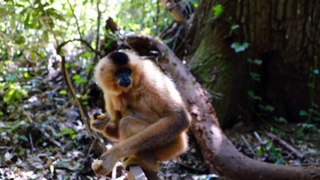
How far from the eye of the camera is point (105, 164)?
13.4 feet

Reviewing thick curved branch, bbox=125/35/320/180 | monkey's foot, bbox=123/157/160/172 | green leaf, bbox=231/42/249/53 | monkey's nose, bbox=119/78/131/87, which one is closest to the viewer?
monkey's foot, bbox=123/157/160/172

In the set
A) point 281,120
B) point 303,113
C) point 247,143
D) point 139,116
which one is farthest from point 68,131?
point 303,113

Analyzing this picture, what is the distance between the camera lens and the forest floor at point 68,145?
18.4ft

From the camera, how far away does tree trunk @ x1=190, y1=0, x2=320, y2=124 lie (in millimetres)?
7129

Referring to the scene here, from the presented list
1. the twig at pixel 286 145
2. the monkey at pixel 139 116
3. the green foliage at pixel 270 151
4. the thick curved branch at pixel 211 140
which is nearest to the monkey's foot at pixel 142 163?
the monkey at pixel 139 116

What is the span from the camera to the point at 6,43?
4.91 meters

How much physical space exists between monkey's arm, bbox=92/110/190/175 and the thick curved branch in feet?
4.11

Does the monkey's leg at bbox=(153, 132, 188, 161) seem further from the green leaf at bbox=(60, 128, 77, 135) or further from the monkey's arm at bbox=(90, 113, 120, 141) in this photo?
the green leaf at bbox=(60, 128, 77, 135)

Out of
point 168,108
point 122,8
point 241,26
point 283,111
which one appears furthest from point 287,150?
point 122,8

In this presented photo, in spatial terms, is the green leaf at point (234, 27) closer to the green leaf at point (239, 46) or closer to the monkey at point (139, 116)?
the green leaf at point (239, 46)

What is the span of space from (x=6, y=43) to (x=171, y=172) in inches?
92.0

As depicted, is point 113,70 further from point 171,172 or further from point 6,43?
point 171,172

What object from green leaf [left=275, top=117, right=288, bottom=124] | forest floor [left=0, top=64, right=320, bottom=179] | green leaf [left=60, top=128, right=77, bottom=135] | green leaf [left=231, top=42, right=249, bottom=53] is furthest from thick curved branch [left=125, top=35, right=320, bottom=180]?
green leaf [left=275, top=117, right=288, bottom=124]

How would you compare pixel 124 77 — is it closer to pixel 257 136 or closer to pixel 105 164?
pixel 105 164
